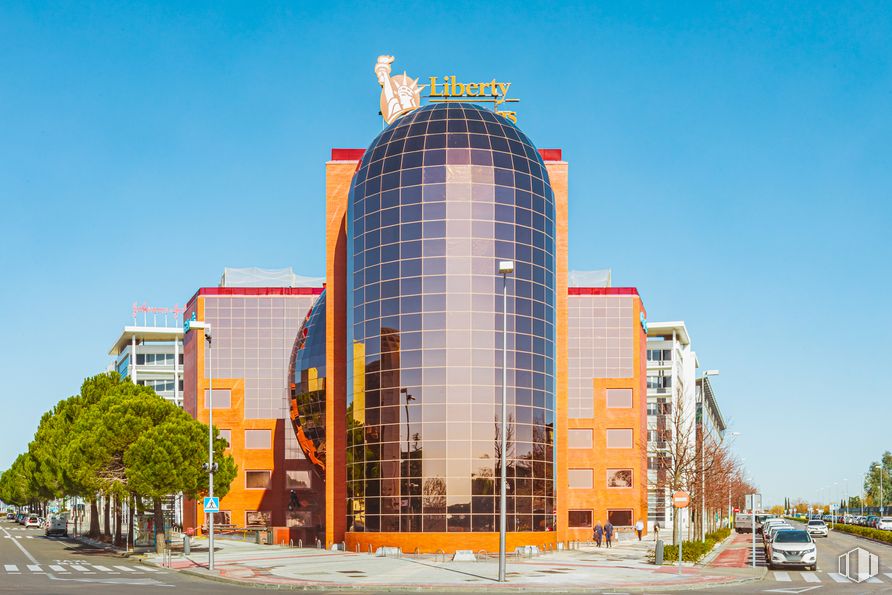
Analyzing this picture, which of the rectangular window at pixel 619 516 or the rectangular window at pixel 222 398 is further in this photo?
the rectangular window at pixel 222 398

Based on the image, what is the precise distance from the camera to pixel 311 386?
7062cm

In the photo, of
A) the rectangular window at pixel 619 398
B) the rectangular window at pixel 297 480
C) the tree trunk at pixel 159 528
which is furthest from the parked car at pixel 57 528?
the rectangular window at pixel 619 398

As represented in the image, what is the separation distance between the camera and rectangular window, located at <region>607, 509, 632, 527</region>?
9300 centimetres

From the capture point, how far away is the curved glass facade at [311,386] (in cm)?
6931

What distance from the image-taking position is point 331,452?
211 feet

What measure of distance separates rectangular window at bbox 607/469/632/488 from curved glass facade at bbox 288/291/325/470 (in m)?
32.3

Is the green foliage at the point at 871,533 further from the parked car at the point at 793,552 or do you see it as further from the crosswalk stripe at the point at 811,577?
the crosswalk stripe at the point at 811,577

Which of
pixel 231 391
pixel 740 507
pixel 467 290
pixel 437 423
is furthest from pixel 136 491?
pixel 740 507

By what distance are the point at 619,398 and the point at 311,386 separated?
34.1 meters

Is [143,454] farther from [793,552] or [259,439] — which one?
[259,439]

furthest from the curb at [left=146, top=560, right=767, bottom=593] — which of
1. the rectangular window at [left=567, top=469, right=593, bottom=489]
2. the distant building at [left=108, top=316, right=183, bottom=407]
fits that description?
the distant building at [left=108, top=316, right=183, bottom=407]

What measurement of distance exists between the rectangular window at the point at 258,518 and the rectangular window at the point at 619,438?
30615mm

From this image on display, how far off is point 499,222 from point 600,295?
38.3 meters

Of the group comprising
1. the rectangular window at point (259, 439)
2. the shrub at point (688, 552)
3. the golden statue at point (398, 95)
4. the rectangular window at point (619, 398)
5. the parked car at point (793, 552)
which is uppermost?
the golden statue at point (398, 95)
